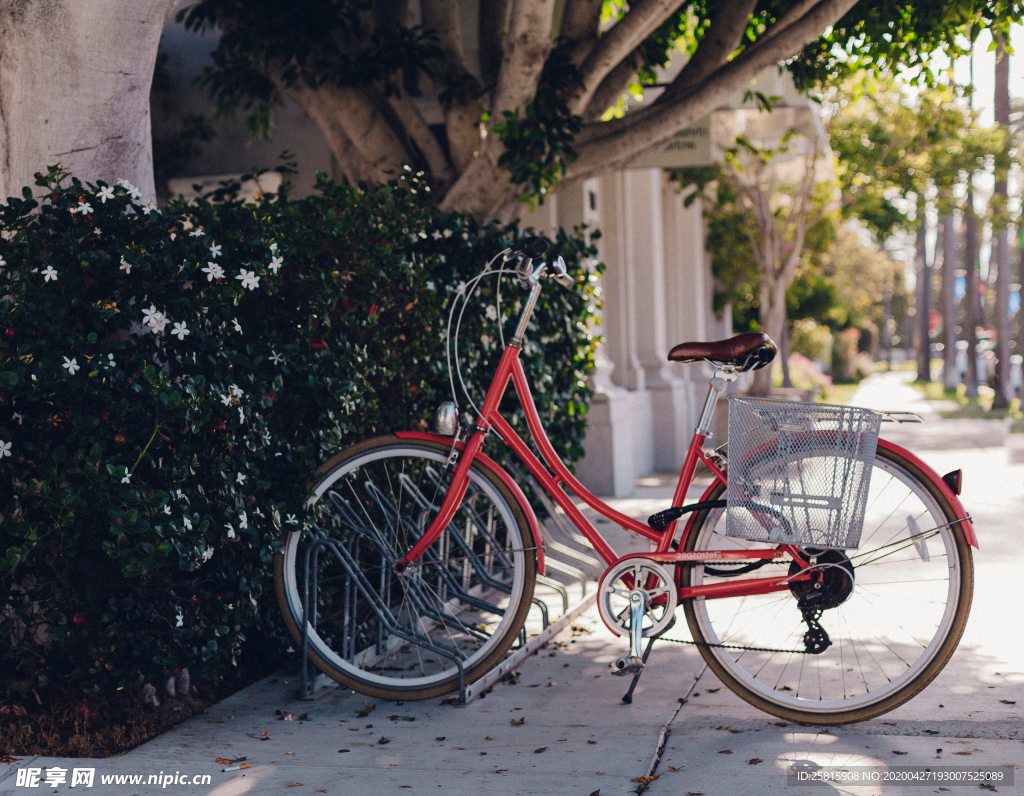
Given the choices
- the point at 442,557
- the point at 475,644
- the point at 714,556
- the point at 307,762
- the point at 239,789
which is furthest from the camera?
the point at 475,644

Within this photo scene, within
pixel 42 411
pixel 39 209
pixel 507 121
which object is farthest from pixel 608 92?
pixel 42 411

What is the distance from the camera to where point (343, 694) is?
3.79 metres

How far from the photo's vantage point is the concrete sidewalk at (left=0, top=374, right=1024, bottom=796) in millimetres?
2887

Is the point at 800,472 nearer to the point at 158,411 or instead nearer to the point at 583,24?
the point at 158,411

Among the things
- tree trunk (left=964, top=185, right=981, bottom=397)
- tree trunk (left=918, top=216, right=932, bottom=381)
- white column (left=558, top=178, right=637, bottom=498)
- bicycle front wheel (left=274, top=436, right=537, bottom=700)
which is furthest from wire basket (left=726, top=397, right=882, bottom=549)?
tree trunk (left=918, top=216, right=932, bottom=381)

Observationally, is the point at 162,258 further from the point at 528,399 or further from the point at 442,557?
the point at 442,557

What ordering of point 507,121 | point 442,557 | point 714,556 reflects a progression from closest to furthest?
point 714,556 < point 442,557 < point 507,121

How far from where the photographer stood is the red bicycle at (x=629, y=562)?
126 inches

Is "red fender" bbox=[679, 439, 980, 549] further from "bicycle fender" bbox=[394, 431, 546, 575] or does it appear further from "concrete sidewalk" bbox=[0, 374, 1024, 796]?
"bicycle fender" bbox=[394, 431, 546, 575]

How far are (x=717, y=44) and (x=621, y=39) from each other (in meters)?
0.89

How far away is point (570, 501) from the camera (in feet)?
11.8

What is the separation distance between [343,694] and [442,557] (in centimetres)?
63

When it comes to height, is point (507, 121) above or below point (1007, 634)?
above

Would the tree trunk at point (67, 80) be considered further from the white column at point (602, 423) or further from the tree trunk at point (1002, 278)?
the tree trunk at point (1002, 278)
